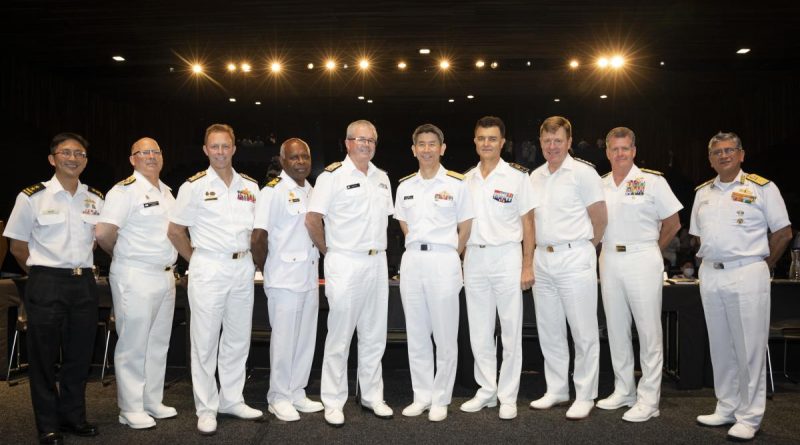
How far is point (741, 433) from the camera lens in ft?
11.3

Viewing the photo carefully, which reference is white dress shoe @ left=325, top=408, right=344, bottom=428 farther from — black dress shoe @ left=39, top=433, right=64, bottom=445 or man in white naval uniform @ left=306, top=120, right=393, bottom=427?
black dress shoe @ left=39, top=433, right=64, bottom=445

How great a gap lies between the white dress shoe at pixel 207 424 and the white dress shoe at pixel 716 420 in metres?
2.87

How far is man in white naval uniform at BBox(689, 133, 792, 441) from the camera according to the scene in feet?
11.8

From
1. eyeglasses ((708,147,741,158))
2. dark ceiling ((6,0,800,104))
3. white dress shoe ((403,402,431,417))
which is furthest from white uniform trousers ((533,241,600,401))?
dark ceiling ((6,0,800,104))

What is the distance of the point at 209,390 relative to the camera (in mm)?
3682

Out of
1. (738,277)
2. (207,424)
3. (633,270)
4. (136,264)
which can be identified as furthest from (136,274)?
(738,277)

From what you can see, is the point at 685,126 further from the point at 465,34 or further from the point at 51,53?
the point at 51,53

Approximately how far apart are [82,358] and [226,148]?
1.45 m

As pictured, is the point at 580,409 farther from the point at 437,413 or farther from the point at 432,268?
the point at 432,268

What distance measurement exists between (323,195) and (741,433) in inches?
107

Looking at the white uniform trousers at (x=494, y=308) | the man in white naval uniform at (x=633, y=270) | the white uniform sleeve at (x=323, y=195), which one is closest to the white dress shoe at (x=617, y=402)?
the man in white naval uniform at (x=633, y=270)

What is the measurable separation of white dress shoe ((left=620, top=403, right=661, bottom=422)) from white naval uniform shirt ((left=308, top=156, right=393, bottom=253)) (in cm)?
181

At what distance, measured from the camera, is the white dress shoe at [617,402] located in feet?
13.0

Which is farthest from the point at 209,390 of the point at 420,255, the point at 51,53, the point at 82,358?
the point at 51,53
